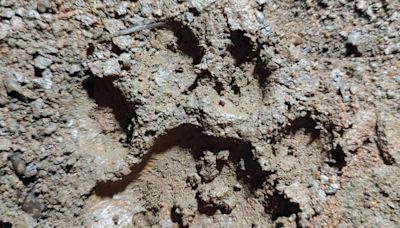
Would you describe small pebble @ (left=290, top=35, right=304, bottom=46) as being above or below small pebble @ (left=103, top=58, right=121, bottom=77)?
above

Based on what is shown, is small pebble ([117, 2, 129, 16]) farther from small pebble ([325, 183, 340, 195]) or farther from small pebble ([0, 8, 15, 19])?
small pebble ([325, 183, 340, 195])

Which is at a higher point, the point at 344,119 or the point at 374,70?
the point at 374,70

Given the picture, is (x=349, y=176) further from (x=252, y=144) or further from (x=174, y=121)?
(x=174, y=121)

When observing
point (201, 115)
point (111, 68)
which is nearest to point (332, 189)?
point (201, 115)

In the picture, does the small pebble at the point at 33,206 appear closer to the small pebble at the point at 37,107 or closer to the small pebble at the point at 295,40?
the small pebble at the point at 37,107

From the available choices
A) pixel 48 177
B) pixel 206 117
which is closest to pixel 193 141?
pixel 206 117

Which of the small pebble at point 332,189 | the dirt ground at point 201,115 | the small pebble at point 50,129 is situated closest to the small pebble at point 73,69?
the dirt ground at point 201,115

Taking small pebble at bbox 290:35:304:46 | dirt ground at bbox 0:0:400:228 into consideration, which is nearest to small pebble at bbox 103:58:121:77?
dirt ground at bbox 0:0:400:228

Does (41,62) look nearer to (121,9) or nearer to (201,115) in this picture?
(121,9)
